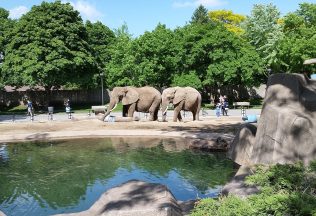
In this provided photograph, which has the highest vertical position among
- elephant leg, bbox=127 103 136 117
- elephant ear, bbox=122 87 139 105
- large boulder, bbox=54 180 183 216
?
elephant ear, bbox=122 87 139 105

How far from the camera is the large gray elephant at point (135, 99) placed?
30.3 metres

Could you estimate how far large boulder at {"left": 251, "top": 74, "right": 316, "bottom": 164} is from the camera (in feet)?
41.0

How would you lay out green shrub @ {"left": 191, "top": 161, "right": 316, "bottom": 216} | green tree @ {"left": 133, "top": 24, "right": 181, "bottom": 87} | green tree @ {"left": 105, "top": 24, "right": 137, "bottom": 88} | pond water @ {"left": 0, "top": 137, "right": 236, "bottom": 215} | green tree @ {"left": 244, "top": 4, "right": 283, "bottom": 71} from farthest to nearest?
green tree @ {"left": 244, "top": 4, "right": 283, "bottom": 71}, green tree @ {"left": 105, "top": 24, "right": 137, "bottom": 88}, green tree @ {"left": 133, "top": 24, "right": 181, "bottom": 87}, pond water @ {"left": 0, "top": 137, "right": 236, "bottom": 215}, green shrub @ {"left": 191, "top": 161, "right": 316, "bottom": 216}

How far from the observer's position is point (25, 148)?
21.8m

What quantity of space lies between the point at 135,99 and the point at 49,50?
1805 centimetres

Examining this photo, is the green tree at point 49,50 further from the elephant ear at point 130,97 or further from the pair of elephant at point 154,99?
the elephant ear at point 130,97

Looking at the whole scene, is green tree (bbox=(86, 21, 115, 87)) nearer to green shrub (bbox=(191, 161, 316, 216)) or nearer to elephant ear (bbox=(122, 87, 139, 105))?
elephant ear (bbox=(122, 87, 139, 105))

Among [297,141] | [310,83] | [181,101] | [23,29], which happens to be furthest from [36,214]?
[23,29]

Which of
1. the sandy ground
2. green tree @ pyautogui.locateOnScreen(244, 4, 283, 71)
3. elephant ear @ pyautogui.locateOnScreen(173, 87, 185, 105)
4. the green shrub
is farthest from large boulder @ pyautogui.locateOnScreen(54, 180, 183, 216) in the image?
green tree @ pyautogui.locateOnScreen(244, 4, 283, 71)

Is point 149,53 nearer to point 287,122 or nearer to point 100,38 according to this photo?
point 100,38

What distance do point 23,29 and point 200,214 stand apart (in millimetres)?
43811

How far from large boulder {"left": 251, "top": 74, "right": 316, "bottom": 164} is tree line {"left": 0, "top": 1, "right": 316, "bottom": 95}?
29245mm

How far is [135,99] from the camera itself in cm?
3031

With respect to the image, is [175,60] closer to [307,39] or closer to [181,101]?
[307,39]
